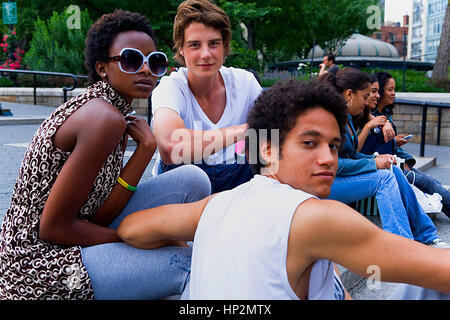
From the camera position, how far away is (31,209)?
1833 millimetres

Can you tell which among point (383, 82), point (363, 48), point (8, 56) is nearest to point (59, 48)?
point (8, 56)

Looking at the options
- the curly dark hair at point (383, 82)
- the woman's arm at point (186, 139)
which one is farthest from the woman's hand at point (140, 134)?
the curly dark hair at point (383, 82)

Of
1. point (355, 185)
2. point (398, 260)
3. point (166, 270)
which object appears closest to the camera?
point (398, 260)

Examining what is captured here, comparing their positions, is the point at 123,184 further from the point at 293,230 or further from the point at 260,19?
the point at 260,19

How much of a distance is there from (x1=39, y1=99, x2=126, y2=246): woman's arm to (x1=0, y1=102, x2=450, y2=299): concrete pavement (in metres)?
1.26

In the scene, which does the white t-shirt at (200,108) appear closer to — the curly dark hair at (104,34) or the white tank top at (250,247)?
the curly dark hair at (104,34)

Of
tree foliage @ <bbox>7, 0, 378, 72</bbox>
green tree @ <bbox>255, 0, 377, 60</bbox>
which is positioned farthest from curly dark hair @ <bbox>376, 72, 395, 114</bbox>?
green tree @ <bbox>255, 0, 377, 60</bbox>

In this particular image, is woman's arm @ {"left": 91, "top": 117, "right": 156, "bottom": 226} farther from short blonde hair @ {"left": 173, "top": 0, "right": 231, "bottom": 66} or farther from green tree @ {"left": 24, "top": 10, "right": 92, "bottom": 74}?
green tree @ {"left": 24, "top": 10, "right": 92, "bottom": 74}

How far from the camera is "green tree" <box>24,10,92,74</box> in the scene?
16736 mm

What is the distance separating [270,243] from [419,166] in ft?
21.5

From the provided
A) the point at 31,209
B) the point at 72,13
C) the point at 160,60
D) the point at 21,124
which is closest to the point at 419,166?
the point at 160,60

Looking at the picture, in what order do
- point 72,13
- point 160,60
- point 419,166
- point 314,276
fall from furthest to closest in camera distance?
1. point 72,13
2. point 419,166
3. point 160,60
4. point 314,276

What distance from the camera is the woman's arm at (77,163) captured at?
1.74 metres

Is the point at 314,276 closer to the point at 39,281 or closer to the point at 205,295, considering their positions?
the point at 205,295
